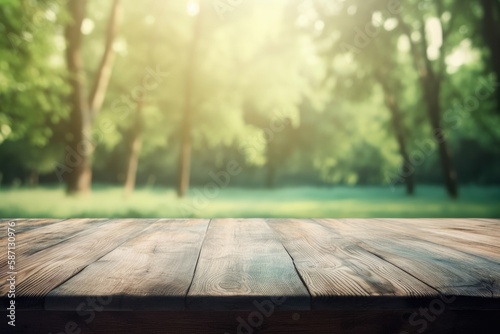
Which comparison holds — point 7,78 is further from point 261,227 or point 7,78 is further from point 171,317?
point 171,317

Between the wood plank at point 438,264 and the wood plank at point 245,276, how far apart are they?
393 mm

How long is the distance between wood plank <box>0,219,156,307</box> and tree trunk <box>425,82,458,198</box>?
44.7 ft

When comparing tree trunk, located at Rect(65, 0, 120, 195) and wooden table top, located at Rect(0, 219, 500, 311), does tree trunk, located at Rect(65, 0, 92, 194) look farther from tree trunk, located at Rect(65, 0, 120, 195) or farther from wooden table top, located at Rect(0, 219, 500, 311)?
wooden table top, located at Rect(0, 219, 500, 311)

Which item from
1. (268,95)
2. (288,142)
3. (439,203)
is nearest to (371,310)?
(439,203)

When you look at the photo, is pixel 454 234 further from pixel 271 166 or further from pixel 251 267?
pixel 271 166

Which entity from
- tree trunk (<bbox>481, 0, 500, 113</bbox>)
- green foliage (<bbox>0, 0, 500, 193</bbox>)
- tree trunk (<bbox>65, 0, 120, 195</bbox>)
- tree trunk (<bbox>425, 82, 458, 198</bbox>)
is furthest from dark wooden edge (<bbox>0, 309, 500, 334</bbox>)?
tree trunk (<bbox>425, 82, 458, 198</bbox>)

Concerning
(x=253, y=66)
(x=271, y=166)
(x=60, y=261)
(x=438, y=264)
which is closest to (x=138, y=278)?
(x=60, y=261)

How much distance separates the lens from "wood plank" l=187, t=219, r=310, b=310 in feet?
3.43

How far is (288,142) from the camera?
2698 cm

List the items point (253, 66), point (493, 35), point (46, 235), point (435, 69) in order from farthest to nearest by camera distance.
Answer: point (253, 66)
point (435, 69)
point (493, 35)
point (46, 235)

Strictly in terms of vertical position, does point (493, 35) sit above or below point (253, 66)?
below

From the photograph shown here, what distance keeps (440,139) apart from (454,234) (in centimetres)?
1292

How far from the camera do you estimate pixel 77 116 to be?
1076 cm

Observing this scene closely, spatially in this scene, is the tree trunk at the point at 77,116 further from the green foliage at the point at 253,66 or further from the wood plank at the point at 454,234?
the wood plank at the point at 454,234
